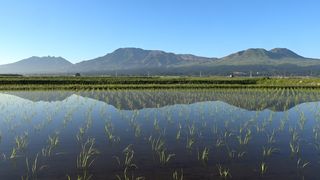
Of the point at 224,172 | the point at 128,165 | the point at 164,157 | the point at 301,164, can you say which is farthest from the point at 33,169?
the point at 301,164

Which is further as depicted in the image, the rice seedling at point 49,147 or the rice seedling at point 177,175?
the rice seedling at point 49,147

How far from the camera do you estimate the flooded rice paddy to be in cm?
801

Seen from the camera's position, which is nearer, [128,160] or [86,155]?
[128,160]

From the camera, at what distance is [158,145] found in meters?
10.5

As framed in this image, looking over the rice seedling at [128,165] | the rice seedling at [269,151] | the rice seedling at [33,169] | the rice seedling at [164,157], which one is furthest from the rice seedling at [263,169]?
the rice seedling at [33,169]

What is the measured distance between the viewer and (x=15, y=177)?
24.8 ft

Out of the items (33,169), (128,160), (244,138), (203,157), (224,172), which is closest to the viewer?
(224,172)

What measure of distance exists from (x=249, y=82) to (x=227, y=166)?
134ft

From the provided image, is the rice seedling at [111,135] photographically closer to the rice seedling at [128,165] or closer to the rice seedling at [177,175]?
the rice seedling at [128,165]

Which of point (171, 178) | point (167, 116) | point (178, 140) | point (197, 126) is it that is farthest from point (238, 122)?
point (171, 178)

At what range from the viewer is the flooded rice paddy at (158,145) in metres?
8.01

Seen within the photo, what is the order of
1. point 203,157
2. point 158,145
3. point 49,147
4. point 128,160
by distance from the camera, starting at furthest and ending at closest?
1. point 158,145
2. point 49,147
3. point 203,157
4. point 128,160

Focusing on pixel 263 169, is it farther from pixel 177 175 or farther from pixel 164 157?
pixel 164 157

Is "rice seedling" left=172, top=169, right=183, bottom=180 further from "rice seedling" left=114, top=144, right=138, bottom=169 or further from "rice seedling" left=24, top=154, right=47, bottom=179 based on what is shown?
"rice seedling" left=24, top=154, right=47, bottom=179
